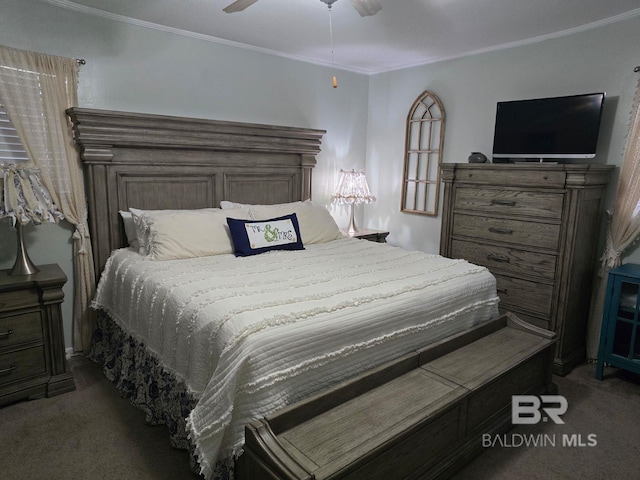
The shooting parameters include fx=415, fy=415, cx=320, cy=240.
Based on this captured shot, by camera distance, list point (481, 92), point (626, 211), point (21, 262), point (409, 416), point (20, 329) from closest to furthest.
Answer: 1. point (409, 416)
2. point (20, 329)
3. point (21, 262)
4. point (626, 211)
5. point (481, 92)

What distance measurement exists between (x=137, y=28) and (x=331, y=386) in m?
2.88

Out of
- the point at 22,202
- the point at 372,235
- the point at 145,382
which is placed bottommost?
the point at 145,382

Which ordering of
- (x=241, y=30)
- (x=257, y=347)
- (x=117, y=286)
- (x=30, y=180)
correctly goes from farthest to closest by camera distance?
(x=241, y=30), (x=117, y=286), (x=30, y=180), (x=257, y=347)

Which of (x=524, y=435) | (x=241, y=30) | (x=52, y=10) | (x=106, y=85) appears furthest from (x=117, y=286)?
(x=524, y=435)

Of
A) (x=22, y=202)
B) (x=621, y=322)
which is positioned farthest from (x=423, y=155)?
(x=22, y=202)

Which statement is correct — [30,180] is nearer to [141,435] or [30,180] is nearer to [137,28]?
[137,28]

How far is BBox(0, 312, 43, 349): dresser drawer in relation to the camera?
7.72ft

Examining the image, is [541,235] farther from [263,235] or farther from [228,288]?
[228,288]

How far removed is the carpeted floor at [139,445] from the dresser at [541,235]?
62cm

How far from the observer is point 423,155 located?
4.23m

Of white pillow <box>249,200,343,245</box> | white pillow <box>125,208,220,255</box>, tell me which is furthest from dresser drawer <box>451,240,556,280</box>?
white pillow <box>125,208,220,255</box>

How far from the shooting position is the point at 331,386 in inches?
70.6

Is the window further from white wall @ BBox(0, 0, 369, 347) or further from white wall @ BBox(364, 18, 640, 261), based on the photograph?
white wall @ BBox(364, 18, 640, 261)

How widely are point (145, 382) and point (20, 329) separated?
2.69 feet
